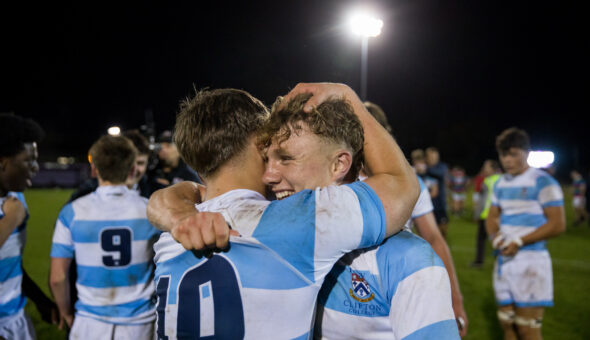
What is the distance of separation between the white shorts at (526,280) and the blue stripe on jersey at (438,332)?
3.81m

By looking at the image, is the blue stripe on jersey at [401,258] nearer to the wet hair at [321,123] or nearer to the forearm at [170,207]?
the wet hair at [321,123]

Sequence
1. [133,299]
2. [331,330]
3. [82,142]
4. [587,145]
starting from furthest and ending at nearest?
[82,142] < [587,145] < [133,299] < [331,330]

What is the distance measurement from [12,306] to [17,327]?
0.54 feet

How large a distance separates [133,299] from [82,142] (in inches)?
2715

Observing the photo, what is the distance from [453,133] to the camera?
52750 millimetres

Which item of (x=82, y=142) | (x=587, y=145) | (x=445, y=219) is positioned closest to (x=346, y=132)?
(x=445, y=219)

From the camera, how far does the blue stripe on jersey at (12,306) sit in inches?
109

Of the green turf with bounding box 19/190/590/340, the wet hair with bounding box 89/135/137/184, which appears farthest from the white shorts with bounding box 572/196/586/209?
the wet hair with bounding box 89/135/137/184

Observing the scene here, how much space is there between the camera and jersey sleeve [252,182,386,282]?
120 cm

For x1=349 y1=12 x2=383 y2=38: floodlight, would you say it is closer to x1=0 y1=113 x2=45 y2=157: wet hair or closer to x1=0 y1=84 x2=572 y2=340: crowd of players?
x1=0 y1=113 x2=45 y2=157: wet hair

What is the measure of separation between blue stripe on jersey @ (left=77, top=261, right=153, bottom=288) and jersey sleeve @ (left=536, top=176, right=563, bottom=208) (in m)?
4.40

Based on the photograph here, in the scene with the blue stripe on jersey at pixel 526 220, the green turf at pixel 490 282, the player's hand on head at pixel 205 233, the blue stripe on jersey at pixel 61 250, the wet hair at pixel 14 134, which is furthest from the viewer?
the green turf at pixel 490 282

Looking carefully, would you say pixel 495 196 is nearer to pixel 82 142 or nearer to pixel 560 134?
pixel 560 134

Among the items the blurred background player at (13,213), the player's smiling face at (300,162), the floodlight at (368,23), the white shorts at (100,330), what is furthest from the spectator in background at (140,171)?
the floodlight at (368,23)
